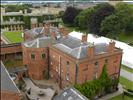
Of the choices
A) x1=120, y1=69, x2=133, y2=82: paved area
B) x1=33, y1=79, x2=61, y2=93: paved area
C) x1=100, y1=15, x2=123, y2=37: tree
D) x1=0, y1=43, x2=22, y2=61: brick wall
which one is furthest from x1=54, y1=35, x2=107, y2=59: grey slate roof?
x1=100, y1=15, x2=123, y2=37: tree

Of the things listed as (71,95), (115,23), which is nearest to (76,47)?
(71,95)

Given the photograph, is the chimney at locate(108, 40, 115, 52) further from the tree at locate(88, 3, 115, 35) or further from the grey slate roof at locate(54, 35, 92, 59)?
the tree at locate(88, 3, 115, 35)

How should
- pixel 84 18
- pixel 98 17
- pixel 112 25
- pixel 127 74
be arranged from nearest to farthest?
pixel 127 74
pixel 112 25
pixel 98 17
pixel 84 18

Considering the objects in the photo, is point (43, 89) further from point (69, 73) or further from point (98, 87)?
point (98, 87)

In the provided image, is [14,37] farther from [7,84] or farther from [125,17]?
[7,84]

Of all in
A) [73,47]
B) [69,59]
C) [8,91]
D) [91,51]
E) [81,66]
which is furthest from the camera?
[73,47]
